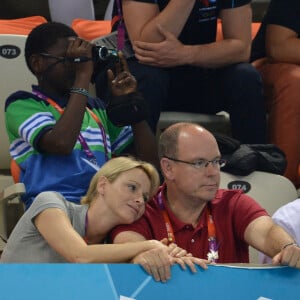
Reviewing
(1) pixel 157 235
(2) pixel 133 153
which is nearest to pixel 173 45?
(2) pixel 133 153

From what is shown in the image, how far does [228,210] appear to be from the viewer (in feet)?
8.36

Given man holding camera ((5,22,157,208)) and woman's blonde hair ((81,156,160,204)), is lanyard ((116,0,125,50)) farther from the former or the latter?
woman's blonde hair ((81,156,160,204))

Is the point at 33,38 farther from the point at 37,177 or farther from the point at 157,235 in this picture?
the point at 157,235

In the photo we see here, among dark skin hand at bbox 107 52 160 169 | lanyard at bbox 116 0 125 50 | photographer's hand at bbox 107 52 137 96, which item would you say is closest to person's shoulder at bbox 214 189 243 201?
dark skin hand at bbox 107 52 160 169

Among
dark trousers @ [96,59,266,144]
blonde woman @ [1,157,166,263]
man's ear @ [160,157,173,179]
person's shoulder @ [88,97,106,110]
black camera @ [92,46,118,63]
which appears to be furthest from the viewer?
dark trousers @ [96,59,266,144]

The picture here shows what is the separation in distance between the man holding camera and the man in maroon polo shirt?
0.97 ft

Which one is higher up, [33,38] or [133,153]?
Answer: [33,38]

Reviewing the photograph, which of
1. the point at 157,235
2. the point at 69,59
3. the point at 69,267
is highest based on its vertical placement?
the point at 69,59

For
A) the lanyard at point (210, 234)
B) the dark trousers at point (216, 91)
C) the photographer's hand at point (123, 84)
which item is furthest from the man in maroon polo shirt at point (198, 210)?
the dark trousers at point (216, 91)

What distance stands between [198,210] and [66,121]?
0.50 meters

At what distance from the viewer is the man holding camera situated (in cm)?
269

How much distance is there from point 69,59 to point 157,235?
70cm

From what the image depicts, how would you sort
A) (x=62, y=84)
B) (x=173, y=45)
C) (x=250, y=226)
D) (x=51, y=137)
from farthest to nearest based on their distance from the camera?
(x=173, y=45) < (x=62, y=84) < (x=51, y=137) < (x=250, y=226)

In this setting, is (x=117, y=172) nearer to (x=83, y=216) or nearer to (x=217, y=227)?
(x=83, y=216)
